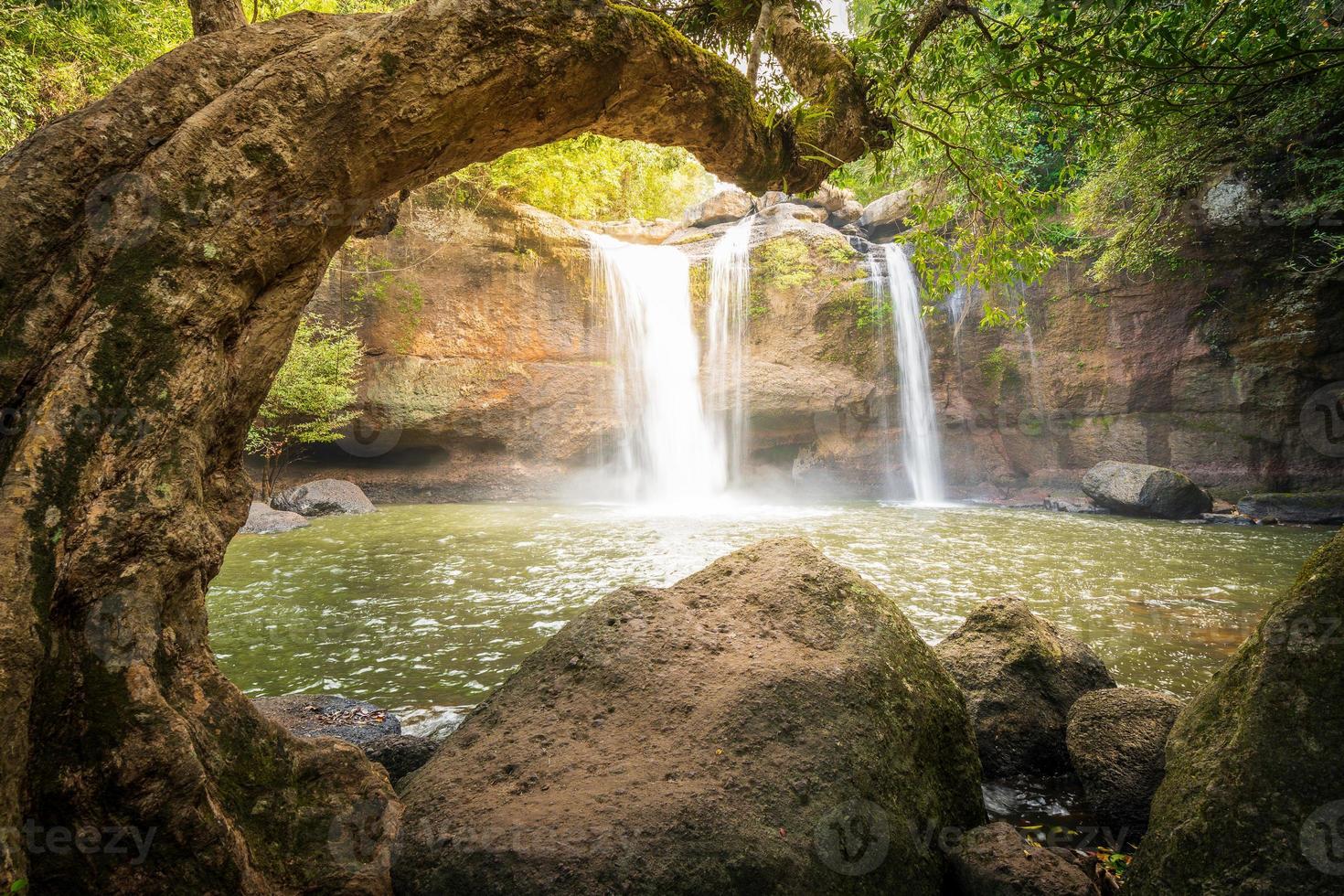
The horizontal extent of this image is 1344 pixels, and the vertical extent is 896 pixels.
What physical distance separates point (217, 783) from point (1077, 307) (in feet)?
67.7

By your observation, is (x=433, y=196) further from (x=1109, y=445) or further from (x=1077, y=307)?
(x=1109, y=445)

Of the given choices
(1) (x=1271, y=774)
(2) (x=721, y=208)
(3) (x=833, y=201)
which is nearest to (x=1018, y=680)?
(1) (x=1271, y=774)

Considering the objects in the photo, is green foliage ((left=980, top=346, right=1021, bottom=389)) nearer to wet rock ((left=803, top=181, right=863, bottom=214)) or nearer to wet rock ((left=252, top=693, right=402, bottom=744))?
wet rock ((left=803, top=181, right=863, bottom=214))

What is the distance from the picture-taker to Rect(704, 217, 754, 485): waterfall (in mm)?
20172

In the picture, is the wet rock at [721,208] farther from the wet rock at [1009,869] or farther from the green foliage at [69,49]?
the wet rock at [1009,869]

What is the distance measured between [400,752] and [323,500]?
1340 cm

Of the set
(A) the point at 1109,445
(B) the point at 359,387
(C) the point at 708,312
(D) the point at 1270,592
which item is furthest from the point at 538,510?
(A) the point at 1109,445

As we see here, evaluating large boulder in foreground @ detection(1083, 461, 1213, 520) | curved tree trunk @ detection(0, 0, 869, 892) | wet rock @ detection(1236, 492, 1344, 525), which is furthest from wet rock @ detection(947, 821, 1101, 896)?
wet rock @ detection(1236, 492, 1344, 525)

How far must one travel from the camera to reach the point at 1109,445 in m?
17.2

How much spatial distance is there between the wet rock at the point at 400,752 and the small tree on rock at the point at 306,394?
1347cm

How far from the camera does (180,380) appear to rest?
2.11m

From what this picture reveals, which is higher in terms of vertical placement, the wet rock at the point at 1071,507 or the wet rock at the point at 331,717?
the wet rock at the point at 331,717

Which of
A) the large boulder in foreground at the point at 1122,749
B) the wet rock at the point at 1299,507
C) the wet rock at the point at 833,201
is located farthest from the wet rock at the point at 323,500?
the wet rock at the point at 1299,507

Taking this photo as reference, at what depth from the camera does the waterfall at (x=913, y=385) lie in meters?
19.3
